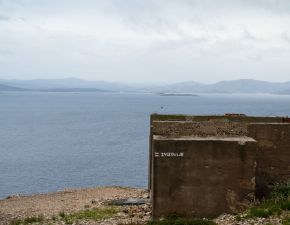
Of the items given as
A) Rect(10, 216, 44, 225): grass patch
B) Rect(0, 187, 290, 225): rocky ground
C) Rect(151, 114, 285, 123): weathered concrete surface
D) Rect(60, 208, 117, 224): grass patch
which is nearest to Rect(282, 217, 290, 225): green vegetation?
Rect(0, 187, 290, 225): rocky ground

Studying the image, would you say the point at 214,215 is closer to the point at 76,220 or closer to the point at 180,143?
the point at 180,143

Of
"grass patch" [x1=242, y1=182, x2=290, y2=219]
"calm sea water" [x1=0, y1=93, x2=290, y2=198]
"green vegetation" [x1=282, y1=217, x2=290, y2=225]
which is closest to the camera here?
"green vegetation" [x1=282, y1=217, x2=290, y2=225]

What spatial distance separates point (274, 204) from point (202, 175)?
213 cm

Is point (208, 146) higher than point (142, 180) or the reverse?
higher

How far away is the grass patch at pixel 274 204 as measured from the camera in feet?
43.5

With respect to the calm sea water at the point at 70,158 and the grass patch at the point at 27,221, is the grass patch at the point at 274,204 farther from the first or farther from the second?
the calm sea water at the point at 70,158

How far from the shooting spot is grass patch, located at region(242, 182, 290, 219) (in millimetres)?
13250

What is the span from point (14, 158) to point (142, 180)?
19.4m

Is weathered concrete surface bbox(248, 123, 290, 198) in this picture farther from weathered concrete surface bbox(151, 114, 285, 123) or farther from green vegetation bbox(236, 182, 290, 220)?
weathered concrete surface bbox(151, 114, 285, 123)

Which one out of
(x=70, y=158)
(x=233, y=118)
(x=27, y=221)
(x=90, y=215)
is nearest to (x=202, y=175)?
(x=90, y=215)

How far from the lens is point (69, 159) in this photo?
55.8 m

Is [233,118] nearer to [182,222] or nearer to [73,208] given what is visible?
[182,222]

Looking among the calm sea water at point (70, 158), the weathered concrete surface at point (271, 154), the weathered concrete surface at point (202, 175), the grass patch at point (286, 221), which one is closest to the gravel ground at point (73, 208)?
the weathered concrete surface at point (202, 175)

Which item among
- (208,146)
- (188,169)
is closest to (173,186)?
(188,169)
